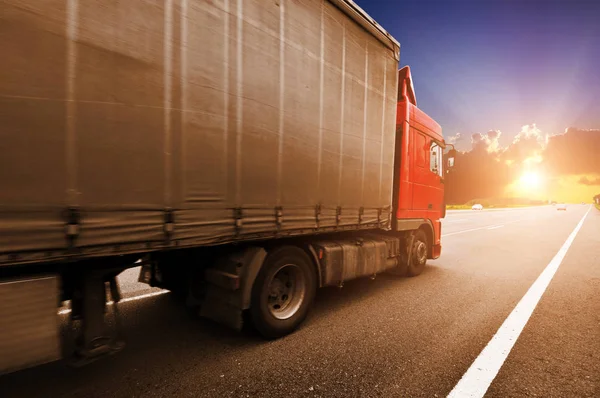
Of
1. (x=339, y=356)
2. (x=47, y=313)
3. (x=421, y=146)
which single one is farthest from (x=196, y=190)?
(x=421, y=146)

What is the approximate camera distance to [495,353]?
307 cm

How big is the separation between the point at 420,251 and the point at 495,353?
3.19 meters

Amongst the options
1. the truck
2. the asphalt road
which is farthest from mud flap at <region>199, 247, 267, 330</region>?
the asphalt road

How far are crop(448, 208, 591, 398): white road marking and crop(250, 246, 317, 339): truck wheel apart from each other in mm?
1731

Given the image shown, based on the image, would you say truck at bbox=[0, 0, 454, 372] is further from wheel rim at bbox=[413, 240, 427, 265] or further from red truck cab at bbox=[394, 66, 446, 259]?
wheel rim at bbox=[413, 240, 427, 265]

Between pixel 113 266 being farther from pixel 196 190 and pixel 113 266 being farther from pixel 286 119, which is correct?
pixel 286 119

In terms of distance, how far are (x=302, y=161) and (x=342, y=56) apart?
1593 mm

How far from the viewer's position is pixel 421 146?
5.82m

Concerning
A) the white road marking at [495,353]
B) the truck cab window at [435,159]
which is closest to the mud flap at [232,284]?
the white road marking at [495,353]

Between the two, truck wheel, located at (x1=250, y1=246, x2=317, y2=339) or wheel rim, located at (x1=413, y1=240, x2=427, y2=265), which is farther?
wheel rim, located at (x1=413, y1=240, x2=427, y2=265)

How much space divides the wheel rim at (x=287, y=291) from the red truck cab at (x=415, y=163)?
248 cm

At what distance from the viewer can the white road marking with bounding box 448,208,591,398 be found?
2473 millimetres

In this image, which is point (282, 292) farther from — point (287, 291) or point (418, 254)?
point (418, 254)

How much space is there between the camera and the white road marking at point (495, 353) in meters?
2.47
